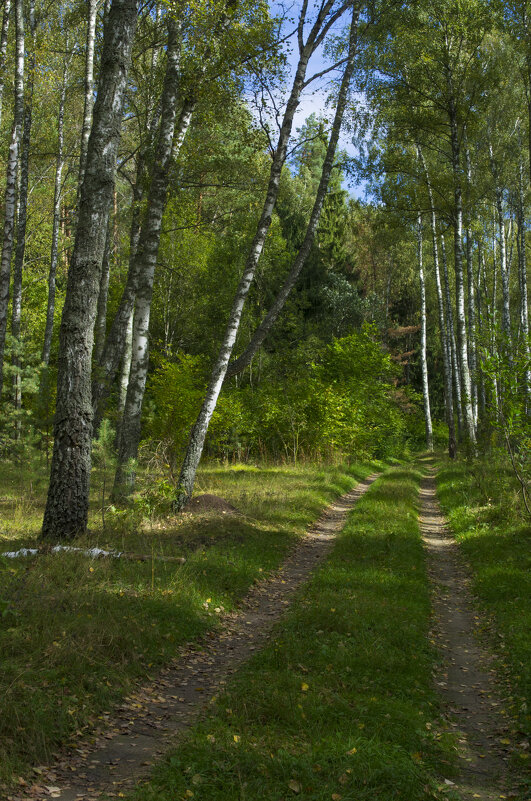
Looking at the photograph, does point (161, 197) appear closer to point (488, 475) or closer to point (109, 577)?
point (109, 577)

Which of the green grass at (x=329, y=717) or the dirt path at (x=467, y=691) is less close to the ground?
the green grass at (x=329, y=717)

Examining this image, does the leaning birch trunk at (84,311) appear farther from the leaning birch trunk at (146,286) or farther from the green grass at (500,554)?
the green grass at (500,554)

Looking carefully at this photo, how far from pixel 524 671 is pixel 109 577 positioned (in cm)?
429

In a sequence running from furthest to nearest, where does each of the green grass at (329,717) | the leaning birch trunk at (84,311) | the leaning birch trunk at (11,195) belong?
the leaning birch trunk at (11,195) < the leaning birch trunk at (84,311) < the green grass at (329,717)

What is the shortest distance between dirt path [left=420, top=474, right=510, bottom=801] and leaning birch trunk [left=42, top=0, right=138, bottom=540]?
478 centimetres

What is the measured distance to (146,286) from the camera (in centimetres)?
1104

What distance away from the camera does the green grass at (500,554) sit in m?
5.75

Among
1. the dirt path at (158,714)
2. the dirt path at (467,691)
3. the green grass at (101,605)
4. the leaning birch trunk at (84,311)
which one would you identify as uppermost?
the leaning birch trunk at (84,311)

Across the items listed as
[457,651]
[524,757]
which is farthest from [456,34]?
[524,757]

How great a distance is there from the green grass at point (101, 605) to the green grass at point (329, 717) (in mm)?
861

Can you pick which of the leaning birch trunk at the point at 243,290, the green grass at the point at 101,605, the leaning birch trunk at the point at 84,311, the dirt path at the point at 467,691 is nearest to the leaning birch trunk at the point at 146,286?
the leaning birch trunk at the point at 243,290

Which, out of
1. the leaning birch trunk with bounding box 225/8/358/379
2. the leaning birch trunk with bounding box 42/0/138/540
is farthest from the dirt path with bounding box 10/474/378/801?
the leaning birch trunk with bounding box 225/8/358/379

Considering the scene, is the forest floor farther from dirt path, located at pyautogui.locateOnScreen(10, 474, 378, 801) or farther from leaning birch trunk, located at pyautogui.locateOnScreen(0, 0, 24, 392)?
leaning birch trunk, located at pyautogui.locateOnScreen(0, 0, 24, 392)

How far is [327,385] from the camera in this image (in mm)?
23406
